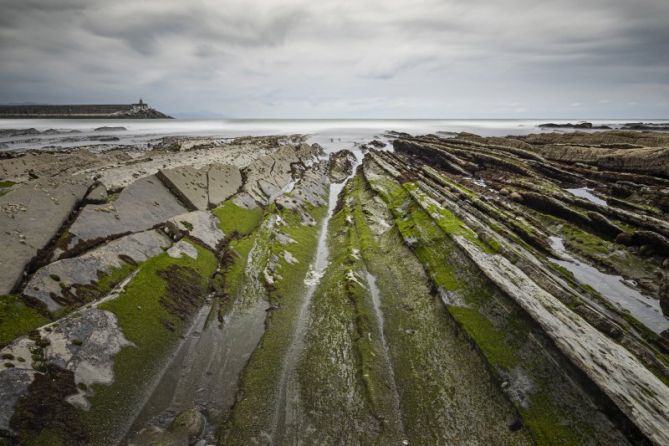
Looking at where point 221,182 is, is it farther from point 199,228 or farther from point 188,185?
point 199,228

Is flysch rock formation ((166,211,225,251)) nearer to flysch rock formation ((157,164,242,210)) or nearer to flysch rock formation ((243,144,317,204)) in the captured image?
flysch rock formation ((157,164,242,210))

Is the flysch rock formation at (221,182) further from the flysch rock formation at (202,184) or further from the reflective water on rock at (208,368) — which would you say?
the reflective water on rock at (208,368)

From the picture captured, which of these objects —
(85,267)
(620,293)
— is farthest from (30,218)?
(620,293)

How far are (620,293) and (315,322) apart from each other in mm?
20278

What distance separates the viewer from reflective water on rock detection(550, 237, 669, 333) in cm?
1789

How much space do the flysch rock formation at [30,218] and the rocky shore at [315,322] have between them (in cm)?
11

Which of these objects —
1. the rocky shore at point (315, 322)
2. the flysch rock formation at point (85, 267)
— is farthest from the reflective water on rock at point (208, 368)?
the flysch rock formation at point (85, 267)

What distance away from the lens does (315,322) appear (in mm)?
17672

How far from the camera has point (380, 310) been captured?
745 inches

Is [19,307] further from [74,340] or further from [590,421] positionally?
[590,421]

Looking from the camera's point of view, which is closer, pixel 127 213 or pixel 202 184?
pixel 127 213

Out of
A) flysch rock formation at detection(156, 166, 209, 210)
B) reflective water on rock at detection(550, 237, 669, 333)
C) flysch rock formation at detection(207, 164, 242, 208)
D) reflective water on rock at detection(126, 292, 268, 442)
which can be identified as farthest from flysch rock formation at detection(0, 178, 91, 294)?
reflective water on rock at detection(550, 237, 669, 333)

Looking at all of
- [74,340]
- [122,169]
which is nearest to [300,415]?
[74,340]

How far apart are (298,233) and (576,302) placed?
20.3 metres
